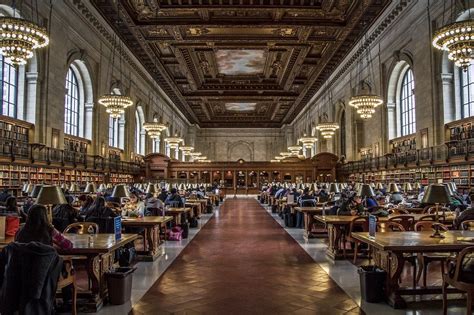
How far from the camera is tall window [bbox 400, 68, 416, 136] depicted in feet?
60.1

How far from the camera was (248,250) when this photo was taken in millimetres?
8406

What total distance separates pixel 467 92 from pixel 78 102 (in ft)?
53.7

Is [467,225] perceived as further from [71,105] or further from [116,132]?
[116,132]

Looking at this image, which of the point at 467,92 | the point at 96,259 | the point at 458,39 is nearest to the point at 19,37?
the point at 96,259

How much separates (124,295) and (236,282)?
1.67m

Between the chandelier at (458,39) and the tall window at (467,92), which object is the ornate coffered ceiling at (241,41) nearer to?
the tall window at (467,92)

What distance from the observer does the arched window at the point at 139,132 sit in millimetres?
28375

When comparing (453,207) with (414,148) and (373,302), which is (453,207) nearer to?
(373,302)

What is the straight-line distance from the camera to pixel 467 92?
14.5m

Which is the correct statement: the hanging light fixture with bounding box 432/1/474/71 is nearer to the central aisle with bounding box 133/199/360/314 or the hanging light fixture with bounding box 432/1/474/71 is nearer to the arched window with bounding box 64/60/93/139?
the central aisle with bounding box 133/199/360/314

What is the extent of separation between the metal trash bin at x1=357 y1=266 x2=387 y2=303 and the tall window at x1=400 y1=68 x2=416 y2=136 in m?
15.0

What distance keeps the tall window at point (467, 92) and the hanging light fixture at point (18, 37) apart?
529 inches

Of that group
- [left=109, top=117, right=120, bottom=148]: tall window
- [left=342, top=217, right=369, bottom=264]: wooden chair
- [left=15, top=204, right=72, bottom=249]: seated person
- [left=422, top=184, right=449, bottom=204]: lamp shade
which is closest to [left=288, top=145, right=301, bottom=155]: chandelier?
[left=109, top=117, right=120, bottom=148]: tall window

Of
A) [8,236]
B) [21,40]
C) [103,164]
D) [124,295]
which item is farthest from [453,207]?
[103,164]
